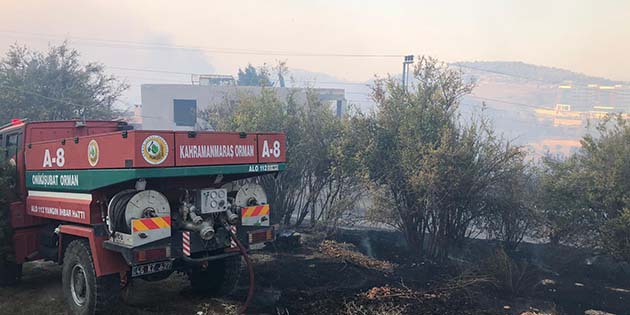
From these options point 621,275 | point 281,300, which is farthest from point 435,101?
point 281,300

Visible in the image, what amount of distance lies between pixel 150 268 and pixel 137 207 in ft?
2.64

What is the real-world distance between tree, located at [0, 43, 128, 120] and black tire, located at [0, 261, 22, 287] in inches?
604

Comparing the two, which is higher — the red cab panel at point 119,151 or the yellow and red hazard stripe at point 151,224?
the red cab panel at point 119,151

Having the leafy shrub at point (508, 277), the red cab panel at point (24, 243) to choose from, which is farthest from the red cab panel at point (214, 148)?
the leafy shrub at point (508, 277)

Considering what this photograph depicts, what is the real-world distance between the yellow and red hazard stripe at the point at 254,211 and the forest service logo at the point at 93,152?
2.08 meters

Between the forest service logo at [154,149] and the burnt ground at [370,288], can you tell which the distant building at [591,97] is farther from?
the forest service logo at [154,149]

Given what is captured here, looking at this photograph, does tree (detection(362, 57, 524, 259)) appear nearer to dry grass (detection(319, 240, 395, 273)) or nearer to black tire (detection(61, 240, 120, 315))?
dry grass (detection(319, 240, 395, 273))

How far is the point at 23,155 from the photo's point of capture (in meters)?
7.41

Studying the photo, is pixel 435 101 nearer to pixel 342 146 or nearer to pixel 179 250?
pixel 342 146

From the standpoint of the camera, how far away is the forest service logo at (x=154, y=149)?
17.1 feet

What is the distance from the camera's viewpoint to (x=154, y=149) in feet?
17.4

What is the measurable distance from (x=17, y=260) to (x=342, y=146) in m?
7.24

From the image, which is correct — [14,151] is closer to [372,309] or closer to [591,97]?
[372,309]

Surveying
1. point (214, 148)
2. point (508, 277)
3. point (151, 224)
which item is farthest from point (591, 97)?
point (151, 224)
